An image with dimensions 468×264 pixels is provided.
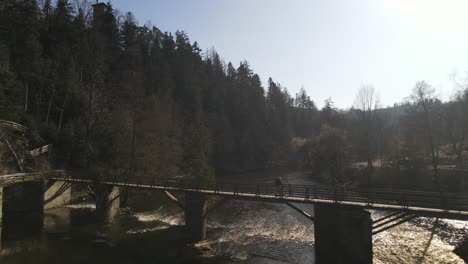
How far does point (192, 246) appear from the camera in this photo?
59.3ft

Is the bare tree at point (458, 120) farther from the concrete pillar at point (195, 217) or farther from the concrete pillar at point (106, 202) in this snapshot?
the concrete pillar at point (106, 202)

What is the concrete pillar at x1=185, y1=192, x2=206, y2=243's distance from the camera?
63.9 feet

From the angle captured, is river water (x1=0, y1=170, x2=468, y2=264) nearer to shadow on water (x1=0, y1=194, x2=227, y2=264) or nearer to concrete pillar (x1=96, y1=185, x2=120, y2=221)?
shadow on water (x1=0, y1=194, x2=227, y2=264)

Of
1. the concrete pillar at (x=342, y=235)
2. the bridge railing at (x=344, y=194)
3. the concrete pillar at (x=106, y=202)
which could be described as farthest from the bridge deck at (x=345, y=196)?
the concrete pillar at (x=106, y=202)

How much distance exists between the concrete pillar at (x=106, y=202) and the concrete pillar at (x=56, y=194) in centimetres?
595

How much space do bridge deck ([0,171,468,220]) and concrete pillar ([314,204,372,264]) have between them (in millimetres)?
536

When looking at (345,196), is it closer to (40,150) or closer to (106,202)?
(106,202)

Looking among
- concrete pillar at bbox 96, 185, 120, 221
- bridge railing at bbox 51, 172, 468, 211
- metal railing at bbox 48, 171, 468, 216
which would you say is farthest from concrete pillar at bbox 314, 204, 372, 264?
concrete pillar at bbox 96, 185, 120, 221

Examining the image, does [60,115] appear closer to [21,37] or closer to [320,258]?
[21,37]

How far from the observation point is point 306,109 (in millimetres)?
106312

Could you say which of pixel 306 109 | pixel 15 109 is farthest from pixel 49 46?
pixel 306 109

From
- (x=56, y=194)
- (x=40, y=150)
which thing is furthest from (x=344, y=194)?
(x=40, y=150)

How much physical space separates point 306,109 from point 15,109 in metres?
89.5

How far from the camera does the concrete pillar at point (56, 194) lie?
27375mm
